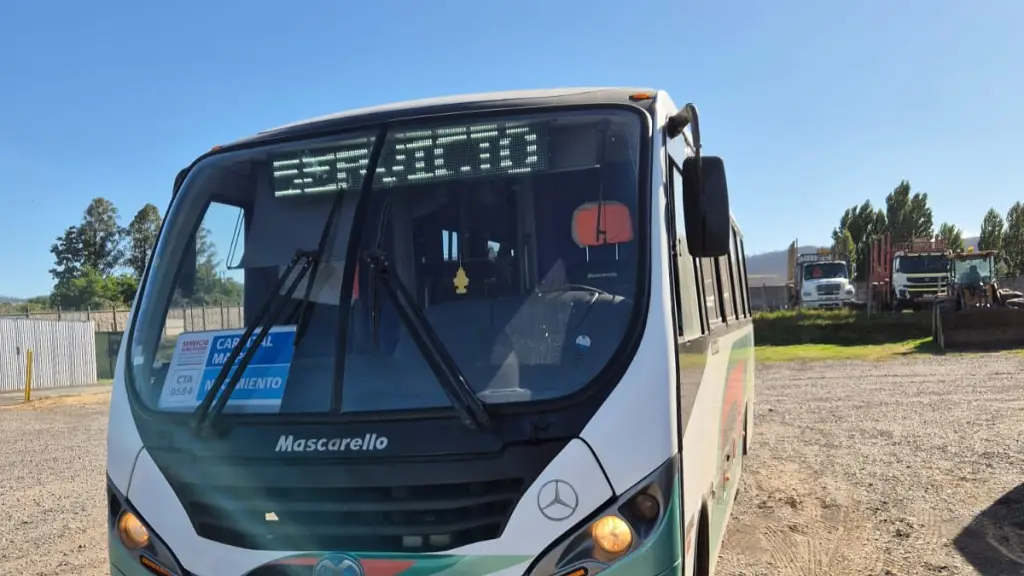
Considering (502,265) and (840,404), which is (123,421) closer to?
(502,265)

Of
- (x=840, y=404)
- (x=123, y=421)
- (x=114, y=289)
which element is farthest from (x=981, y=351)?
(x=114, y=289)

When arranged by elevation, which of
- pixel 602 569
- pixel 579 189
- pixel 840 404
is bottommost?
pixel 840 404

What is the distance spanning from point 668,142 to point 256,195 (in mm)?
1938

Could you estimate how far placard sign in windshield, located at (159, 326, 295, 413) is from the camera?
10.5 ft

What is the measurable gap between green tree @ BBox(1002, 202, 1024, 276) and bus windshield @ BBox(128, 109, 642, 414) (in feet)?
202

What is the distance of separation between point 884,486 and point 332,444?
6587 mm

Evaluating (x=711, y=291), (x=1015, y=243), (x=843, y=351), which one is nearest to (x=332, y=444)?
(x=711, y=291)

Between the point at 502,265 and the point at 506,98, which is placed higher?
the point at 506,98

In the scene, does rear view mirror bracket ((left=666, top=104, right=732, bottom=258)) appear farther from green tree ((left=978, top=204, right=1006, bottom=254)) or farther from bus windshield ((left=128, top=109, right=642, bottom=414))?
green tree ((left=978, top=204, right=1006, bottom=254))

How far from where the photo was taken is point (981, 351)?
21078 millimetres

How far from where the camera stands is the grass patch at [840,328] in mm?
25469

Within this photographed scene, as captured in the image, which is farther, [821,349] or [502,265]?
[821,349]

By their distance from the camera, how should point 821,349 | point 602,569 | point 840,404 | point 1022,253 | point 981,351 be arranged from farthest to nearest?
point 1022,253 < point 821,349 < point 981,351 < point 840,404 < point 602,569

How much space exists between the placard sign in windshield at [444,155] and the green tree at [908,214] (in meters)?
71.3
